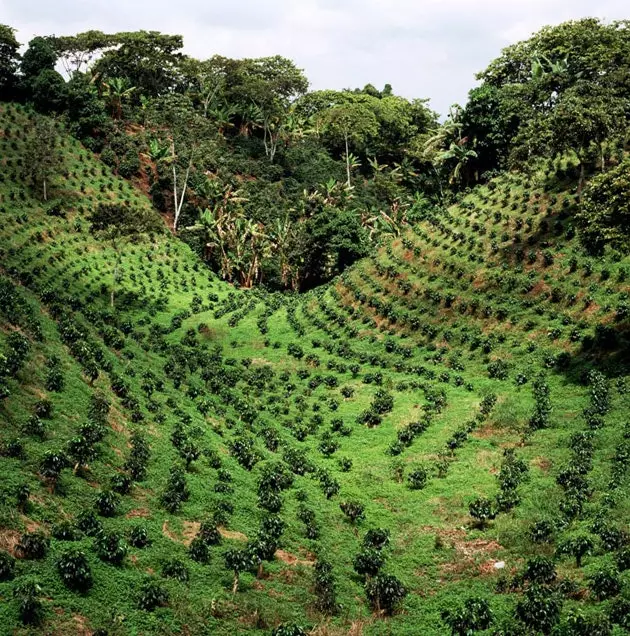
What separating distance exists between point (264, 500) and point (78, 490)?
845cm

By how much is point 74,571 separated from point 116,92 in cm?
8326

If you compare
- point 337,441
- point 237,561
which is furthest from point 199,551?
point 337,441

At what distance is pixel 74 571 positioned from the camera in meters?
19.8

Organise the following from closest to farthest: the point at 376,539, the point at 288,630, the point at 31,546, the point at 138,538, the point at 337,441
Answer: the point at 288,630 < the point at 31,546 < the point at 138,538 < the point at 376,539 < the point at 337,441

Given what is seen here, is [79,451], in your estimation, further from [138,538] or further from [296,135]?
[296,135]

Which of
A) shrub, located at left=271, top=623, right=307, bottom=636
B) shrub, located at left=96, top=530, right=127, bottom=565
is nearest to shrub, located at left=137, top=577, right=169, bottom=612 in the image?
shrub, located at left=96, top=530, right=127, bottom=565

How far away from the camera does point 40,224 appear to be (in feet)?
220

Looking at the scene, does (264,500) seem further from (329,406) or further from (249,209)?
(249,209)

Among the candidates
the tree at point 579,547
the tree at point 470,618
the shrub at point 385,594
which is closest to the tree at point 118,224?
the shrub at point 385,594

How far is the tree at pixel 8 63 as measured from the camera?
8500cm

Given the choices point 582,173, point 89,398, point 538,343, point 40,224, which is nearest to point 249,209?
point 40,224

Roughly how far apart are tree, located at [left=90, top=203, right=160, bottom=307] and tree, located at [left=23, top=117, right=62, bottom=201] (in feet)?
21.7

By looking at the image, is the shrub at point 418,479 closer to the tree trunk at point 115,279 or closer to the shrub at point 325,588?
the shrub at point 325,588

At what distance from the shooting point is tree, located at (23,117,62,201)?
72.5 meters
